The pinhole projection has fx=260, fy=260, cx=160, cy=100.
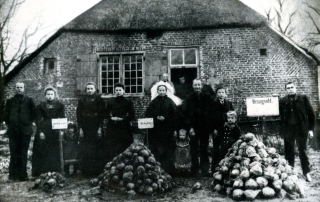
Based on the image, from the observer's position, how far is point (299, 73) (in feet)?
18.5

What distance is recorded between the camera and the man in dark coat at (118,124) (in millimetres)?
5297

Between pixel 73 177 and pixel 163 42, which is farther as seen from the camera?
pixel 163 42

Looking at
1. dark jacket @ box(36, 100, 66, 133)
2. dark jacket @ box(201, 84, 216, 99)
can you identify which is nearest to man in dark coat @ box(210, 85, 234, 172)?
dark jacket @ box(201, 84, 216, 99)

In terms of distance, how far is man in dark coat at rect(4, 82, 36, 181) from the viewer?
525cm

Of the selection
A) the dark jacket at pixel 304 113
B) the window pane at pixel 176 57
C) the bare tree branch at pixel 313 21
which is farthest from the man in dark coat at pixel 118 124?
the bare tree branch at pixel 313 21

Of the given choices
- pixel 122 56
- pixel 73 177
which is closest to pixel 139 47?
pixel 122 56

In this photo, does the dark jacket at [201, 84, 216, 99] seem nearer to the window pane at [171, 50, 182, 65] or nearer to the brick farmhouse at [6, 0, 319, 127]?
the brick farmhouse at [6, 0, 319, 127]


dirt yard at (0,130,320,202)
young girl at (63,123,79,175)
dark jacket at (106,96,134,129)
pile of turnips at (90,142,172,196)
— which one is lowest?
dirt yard at (0,130,320,202)

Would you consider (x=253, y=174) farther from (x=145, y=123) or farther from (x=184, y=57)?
(x=184, y=57)

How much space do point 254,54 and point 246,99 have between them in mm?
1024

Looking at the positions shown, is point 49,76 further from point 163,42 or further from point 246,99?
point 246,99

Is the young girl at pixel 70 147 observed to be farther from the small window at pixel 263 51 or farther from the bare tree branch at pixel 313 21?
the bare tree branch at pixel 313 21

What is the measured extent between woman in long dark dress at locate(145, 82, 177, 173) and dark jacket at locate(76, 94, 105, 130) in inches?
38.6

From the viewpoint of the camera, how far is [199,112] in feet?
17.4
